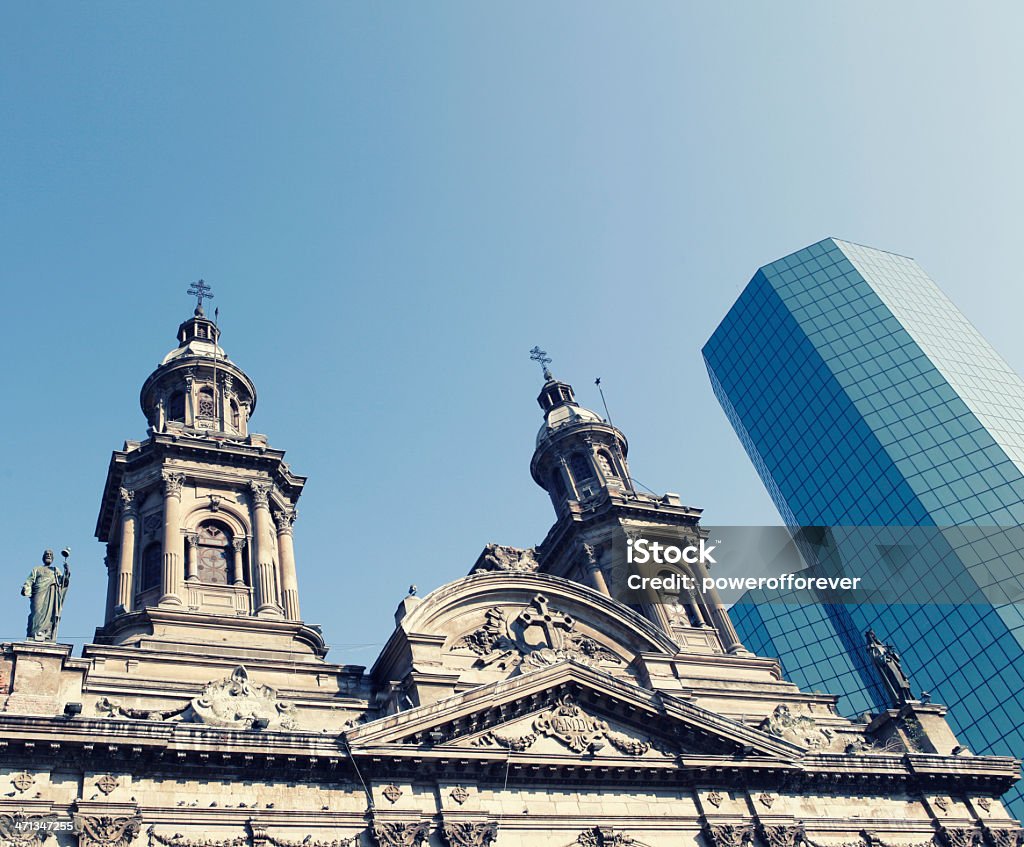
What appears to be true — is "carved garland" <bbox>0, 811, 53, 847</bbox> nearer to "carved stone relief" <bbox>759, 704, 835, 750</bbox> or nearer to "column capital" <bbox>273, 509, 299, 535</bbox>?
"column capital" <bbox>273, 509, 299, 535</bbox>

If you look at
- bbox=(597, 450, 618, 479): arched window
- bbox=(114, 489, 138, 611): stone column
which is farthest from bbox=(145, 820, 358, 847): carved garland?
bbox=(597, 450, 618, 479): arched window

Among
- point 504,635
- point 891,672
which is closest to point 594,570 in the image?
point 504,635

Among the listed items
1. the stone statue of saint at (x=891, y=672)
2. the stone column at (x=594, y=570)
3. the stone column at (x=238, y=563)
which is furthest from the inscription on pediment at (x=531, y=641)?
the stone statue of saint at (x=891, y=672)

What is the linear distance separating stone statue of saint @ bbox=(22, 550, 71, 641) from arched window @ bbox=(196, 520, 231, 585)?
7.53m

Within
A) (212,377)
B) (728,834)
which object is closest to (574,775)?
(728,834)

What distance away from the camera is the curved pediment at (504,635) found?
3031 cm

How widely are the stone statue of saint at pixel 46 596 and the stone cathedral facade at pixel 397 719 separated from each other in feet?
3.79

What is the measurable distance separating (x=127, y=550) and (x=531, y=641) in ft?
49.1

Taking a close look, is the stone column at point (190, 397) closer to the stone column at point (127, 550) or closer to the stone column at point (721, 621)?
the stone column at point (127, 550)

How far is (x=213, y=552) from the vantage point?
35.8 meters

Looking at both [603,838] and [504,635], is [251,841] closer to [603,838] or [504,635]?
[603,838]

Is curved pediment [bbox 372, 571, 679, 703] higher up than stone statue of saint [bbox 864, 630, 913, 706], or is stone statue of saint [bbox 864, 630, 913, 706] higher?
curved pediment [bbox 372, 571, 679, 703]

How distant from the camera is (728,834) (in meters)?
27.6

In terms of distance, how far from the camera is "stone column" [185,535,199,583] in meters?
34.2
